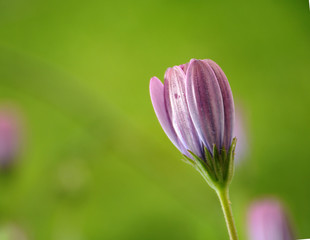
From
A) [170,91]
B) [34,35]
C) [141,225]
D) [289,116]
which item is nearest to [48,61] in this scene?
[34,35]

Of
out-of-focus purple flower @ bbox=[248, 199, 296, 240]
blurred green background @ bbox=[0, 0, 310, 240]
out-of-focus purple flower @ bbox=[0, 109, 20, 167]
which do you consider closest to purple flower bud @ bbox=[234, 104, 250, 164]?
blurred green background @ bbox=[0, 0, 310, 240]

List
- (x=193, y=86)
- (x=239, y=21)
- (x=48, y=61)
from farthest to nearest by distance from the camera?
(x=48, y=61) → (x=239, y=21) → (x=193, y=86)

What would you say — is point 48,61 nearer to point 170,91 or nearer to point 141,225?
point 141,225

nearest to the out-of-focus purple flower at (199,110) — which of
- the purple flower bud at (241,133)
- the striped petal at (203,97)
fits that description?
the striped petal at (203,97)

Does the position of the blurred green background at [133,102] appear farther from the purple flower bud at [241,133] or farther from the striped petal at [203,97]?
the striped petal at [203,97]

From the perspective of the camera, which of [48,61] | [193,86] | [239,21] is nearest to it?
[193,86]

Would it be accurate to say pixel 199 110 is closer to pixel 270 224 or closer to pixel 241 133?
pixel 270 224
